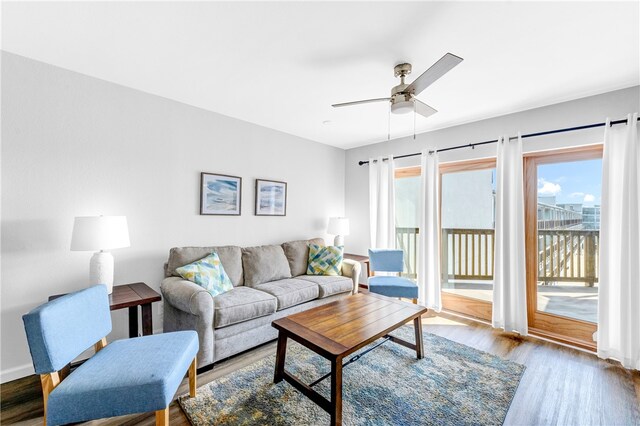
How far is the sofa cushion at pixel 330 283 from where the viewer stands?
3219mm

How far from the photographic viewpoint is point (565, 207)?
2.92m

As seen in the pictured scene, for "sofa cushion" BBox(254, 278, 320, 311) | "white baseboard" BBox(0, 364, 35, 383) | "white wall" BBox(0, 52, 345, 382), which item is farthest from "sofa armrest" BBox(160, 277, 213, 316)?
"white baseboard" BBox(0, 364, 35, 383)

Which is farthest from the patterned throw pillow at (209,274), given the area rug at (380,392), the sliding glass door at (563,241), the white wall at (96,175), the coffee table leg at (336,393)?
the sliding glass door at (563,241)

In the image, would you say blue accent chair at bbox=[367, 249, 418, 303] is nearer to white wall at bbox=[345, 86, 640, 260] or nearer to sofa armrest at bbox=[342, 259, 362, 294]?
sofa armrest at bbox=[342, 259, 362, 294]

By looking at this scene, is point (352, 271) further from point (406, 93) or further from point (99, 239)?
point (99, 239)

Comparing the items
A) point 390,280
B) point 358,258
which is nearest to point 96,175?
point 390,280

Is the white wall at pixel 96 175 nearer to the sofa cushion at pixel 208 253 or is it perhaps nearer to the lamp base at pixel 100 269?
the sofa cushion at pixel 208 253

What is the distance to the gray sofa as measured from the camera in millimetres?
2252

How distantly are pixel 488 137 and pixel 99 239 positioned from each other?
4059 millimetres

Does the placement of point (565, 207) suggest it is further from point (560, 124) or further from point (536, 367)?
point (536, 367)

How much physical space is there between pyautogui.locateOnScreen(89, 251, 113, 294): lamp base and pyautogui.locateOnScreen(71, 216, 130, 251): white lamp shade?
13 cm

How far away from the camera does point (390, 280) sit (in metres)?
3.40

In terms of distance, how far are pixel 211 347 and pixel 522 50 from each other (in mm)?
3248

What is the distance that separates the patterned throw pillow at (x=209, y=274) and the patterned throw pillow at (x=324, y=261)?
1.17m
